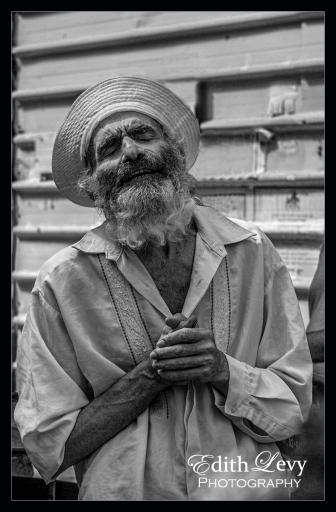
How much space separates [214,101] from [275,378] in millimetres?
1910

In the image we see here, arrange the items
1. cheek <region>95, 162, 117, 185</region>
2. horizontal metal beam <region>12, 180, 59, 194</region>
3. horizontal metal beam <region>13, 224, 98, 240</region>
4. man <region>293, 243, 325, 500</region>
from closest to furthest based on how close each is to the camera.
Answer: cheek <region>95, 162, 117, 185</region>, man <region>293, 243, 325, 500</region>, horizontal metal beam <region>13, 224, 98, 240</region>, horizontal metal beam <region>12, 180, 59, 194</region>

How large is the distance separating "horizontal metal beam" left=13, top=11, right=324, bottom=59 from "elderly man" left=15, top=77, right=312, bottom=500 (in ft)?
4.27

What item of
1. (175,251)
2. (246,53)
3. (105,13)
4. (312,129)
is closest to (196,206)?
(175,251)

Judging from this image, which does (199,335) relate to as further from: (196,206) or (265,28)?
(265,28)

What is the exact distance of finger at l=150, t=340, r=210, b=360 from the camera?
1.85 m

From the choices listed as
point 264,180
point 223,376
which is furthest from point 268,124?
point 223,376

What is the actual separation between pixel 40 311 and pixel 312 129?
1.80 meters

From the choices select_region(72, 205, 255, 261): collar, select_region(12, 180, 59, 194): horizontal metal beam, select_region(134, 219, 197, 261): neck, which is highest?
select_region(12, 180, 59, 194): horizontal metal beam

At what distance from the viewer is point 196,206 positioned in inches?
88.9

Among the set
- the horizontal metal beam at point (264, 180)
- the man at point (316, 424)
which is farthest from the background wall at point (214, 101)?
the man at point (316, 424)

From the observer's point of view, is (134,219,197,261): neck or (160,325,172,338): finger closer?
(160,325,172,338): finger

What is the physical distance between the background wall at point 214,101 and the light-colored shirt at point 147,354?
3.53ft

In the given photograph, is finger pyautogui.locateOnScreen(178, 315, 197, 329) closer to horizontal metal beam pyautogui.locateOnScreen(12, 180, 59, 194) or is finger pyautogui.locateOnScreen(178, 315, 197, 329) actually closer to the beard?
the beard

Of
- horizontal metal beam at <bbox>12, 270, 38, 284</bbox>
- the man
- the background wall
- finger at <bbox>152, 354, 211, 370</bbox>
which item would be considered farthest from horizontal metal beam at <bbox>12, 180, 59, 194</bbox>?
finger at <bbox>152, 354, 211, 370</bbox>
